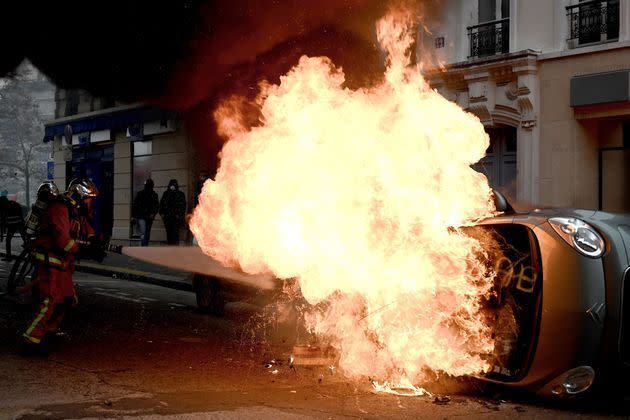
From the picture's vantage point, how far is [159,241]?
22.0 metres

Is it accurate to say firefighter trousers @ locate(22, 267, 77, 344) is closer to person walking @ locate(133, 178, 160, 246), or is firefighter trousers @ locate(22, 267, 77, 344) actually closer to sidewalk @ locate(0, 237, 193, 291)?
sidewalk @ locate(0, 237, 193, 291)

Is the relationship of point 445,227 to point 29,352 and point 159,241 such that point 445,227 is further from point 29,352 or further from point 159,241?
point 159,241

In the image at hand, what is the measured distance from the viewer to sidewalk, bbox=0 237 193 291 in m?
14.3

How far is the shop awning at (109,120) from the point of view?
23.2 metres

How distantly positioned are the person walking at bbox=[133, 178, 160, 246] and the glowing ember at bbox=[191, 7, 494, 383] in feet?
44.0

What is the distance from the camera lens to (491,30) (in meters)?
17.2

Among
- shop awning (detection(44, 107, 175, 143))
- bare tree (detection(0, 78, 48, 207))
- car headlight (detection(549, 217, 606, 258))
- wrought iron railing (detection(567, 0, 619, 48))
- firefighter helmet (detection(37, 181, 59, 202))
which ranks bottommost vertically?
car headlight (detection(549, 217, 606, 258))

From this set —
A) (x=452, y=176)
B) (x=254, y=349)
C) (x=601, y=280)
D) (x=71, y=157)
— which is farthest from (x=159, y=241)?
(x=601, y=280)

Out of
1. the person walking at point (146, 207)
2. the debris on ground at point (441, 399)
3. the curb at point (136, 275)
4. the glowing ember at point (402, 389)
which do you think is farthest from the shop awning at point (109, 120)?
the debris on ground at point (441, 399)

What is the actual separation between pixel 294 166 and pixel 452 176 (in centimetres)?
142

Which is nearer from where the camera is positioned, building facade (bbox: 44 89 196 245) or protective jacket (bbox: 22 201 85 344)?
protective jacket (bbox: 22 201 85 344)

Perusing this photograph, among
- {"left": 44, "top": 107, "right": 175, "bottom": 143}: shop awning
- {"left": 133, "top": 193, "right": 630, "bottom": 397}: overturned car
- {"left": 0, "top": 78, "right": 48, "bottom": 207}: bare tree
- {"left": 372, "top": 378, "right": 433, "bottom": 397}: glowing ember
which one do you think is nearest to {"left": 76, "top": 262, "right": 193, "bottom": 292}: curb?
{"left": 44, "top": 107, "right": 175, "bottom": 143}: shop awning

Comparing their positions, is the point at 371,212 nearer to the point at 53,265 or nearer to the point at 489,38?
the point at 53,265

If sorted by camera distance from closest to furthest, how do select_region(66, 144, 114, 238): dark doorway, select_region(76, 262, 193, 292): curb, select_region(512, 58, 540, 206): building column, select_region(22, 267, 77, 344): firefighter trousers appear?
select_region(22, 267, 77, 344): firefighter trousers → select_region(76, 262, 193, 292): curb → select_region(512, 58, 540, 206): building column → select_region(66, 144, 114, 238): dark doorway
